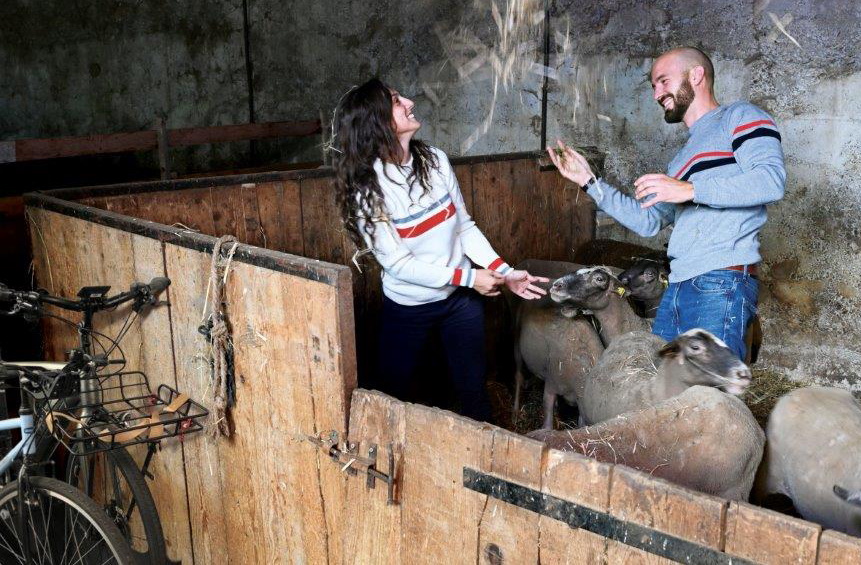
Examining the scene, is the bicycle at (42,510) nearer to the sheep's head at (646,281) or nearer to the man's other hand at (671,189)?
the man's other hand at (671,189)

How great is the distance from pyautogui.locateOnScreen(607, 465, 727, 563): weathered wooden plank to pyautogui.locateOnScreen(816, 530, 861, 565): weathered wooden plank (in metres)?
0.20

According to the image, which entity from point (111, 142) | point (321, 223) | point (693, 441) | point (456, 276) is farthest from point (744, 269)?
point (111, 142)

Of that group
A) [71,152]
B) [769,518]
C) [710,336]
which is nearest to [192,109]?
[71,152]

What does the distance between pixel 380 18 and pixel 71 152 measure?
2860 mm

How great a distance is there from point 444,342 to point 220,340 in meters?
1.08

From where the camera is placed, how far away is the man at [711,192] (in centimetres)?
309

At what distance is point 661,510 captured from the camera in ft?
6.09

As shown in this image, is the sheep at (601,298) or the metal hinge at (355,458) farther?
the sheep at (601,298)

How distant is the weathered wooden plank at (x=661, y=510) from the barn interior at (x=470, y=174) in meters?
0.02

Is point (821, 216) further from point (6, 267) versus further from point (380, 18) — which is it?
point (6, 267)

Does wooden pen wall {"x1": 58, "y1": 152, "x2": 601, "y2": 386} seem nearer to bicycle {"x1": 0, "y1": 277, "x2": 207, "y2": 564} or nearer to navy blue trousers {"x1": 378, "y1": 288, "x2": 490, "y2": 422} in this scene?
bicycle {"x1": 0, "y1": 277, "x2": 207, "y2": 564}

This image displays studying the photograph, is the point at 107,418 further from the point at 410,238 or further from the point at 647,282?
the point at 647,282

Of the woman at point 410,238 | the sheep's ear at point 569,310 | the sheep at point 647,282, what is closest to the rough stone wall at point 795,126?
the sheep at point 647,282

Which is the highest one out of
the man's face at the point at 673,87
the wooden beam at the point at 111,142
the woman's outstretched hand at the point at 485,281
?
the man's face at the point at 673,87
